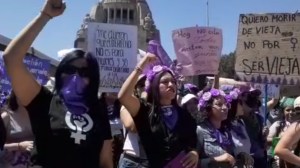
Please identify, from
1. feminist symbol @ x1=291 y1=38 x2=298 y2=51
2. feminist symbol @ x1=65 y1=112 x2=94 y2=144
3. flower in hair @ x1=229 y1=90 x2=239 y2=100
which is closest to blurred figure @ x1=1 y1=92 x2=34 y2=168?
feminist symbol @ x1=65 y1=112 x2=94 y2=144

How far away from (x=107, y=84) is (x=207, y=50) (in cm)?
151

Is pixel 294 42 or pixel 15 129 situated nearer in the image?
pixel 15 129

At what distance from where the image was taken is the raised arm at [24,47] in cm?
330

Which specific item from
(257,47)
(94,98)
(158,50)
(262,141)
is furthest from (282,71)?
(94,98)

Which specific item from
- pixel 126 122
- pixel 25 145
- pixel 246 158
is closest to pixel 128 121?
pixel 126 122

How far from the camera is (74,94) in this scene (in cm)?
367

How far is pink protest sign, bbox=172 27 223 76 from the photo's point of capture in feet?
26.5

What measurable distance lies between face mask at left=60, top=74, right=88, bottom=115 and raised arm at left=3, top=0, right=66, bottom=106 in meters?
0.30

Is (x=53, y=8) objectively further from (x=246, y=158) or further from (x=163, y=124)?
(x=246, y=158)

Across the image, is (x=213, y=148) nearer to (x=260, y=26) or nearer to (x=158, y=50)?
(x=158, y=50)

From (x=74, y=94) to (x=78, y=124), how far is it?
19 centimetres

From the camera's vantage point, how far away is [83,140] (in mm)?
3615

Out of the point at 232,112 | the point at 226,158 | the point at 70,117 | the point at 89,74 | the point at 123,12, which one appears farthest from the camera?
the point at 123,12

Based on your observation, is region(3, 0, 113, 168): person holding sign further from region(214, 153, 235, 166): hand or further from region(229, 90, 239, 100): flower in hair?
region(229, 90, 239, 100): flower in hair
